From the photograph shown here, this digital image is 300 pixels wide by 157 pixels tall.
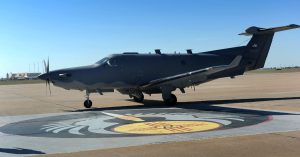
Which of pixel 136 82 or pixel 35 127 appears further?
pixel 136 82

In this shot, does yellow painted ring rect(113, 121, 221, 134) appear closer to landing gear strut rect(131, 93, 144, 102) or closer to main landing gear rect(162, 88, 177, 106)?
main landing gear rect(162, 88, 177, 106)

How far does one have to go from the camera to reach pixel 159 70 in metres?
22.6

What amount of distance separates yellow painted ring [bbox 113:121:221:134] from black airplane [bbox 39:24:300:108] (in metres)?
6.36

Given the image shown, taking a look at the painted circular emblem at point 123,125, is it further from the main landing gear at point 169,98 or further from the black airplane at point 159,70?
the main landing gear at point 169,98

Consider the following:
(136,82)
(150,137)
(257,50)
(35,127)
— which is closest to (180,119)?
(150,137)

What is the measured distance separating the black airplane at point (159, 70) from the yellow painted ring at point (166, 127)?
636cm

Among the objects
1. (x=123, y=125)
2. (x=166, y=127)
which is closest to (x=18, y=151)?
(x=123, y=125)

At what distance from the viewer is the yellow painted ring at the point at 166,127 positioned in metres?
11.7

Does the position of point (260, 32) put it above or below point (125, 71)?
above

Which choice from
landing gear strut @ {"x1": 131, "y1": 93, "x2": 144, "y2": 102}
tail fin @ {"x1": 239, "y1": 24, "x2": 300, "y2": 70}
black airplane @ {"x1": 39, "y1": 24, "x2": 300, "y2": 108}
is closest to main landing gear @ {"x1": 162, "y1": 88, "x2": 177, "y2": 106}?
black airplane @ {"x1": 39, "y1": 24, "x2": 300, "y2": 108}

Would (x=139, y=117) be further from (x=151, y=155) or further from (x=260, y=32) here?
(x=260, y=32)

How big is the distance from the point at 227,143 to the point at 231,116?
5812 millimetres

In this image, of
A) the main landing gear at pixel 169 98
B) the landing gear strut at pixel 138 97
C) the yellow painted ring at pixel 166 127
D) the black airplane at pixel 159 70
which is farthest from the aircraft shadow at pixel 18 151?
the landing gear strut at pixel 138 97

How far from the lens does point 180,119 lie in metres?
14.6
